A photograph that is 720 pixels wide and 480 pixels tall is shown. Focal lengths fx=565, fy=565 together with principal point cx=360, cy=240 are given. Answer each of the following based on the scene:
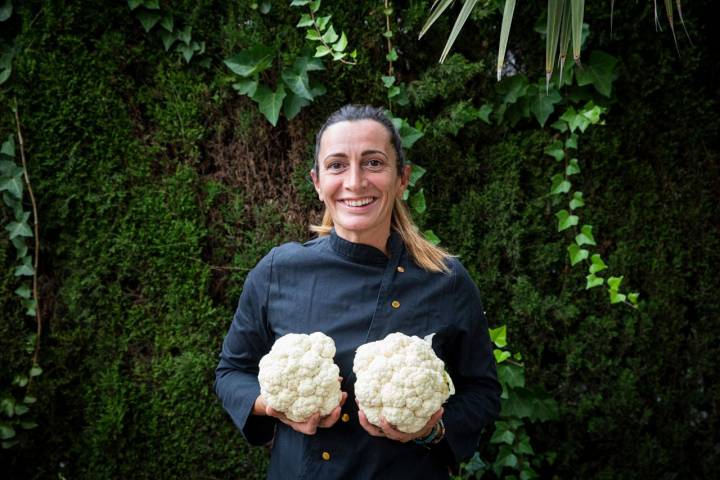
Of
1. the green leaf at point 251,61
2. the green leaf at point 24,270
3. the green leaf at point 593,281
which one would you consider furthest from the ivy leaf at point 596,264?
the green leaf at point 24,270

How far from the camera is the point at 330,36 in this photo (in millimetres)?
2547

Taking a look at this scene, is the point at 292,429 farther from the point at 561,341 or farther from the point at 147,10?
the point at 147,10

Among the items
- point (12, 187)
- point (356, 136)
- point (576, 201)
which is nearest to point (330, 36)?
point (356, 136)

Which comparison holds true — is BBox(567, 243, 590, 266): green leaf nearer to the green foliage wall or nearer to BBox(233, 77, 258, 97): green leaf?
the green foliage wall

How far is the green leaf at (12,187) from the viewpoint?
8.16ft

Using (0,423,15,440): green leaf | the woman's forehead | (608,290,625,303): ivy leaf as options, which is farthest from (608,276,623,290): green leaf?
(0,423,15,440): green leaf

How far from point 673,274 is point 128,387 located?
9.19 feet

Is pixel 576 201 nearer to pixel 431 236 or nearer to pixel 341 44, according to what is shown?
pixel 431 236

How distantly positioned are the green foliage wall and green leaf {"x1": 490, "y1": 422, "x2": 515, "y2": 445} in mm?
217

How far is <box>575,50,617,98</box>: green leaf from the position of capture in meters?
2.72

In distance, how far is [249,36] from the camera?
2.62m

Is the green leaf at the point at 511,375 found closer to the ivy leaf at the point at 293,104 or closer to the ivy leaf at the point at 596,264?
the ivy leaf at the point at 596,264

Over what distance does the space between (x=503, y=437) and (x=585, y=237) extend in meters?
1.08

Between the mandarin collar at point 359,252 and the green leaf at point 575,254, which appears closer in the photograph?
the mandarin collar at point 359,252
